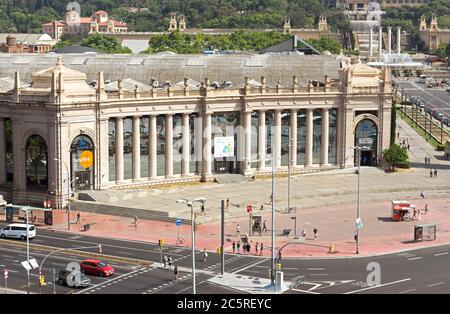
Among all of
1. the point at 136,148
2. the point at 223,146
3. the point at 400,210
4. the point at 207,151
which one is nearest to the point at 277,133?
the point at 223,146

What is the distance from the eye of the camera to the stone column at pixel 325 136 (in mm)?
139875

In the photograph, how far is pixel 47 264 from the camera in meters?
89.4

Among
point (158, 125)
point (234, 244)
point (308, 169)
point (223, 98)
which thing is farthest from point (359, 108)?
point (234, 244)

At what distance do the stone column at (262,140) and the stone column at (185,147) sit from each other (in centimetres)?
1036

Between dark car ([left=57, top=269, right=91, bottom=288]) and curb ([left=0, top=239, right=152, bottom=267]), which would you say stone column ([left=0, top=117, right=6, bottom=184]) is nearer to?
curb ([left=0, top=239, right=152, bottom=267])

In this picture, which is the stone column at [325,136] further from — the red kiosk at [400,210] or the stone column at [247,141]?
the red kiosk at [400,210]

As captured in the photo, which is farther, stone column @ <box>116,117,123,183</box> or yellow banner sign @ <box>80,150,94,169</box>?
stone column @ <box>116,117,123,183</box>

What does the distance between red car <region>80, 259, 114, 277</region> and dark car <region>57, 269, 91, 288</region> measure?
277cm

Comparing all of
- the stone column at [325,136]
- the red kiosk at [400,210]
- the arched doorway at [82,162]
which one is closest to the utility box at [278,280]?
the red kiosk at [400,210]

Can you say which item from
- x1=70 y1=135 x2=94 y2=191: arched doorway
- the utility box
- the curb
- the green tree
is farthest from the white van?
the green tree

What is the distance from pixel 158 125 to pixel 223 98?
9674 mm

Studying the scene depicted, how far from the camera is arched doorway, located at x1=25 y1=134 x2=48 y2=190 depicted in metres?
119

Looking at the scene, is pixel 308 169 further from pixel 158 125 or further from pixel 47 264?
pixel 47 264

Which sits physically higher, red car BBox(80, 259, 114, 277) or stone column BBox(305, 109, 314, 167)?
stone column BBox(305, 109, 314, 167)
